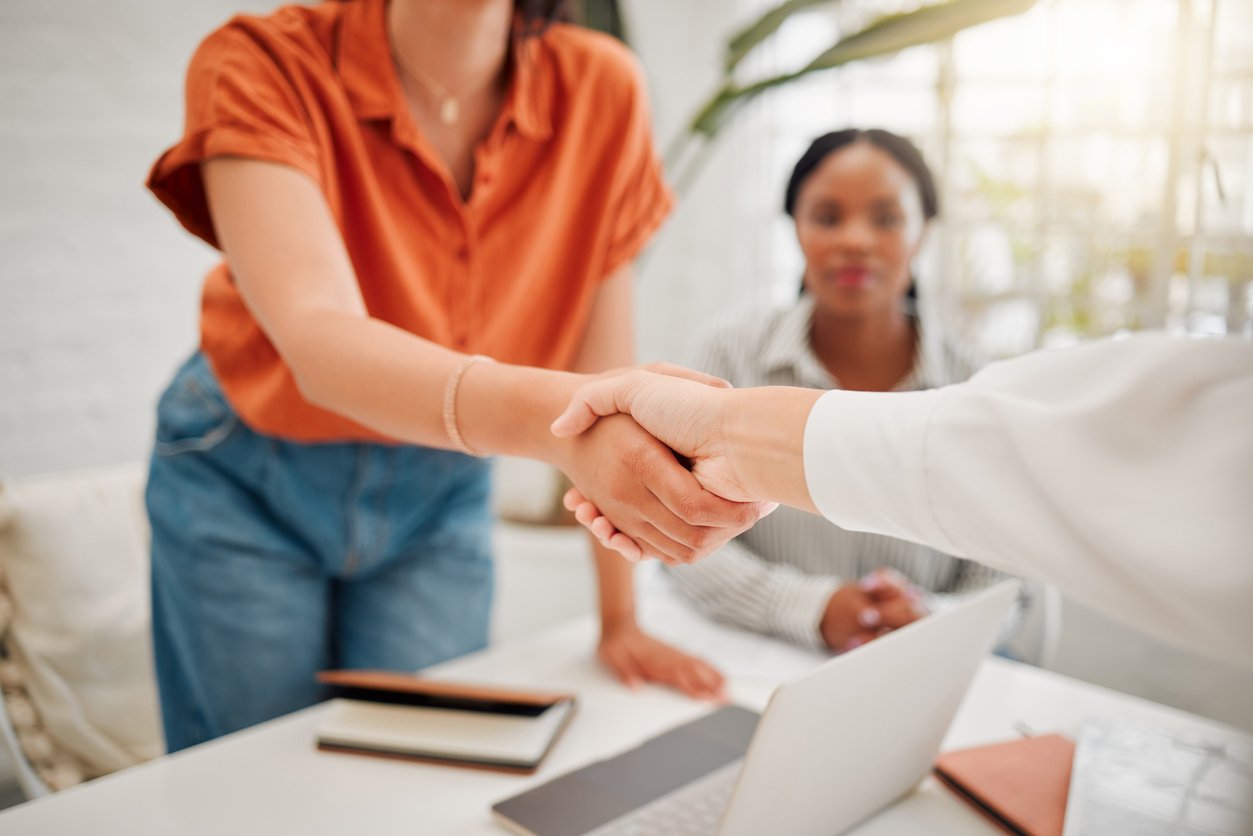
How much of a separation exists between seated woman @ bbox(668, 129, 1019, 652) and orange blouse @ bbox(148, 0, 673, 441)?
1.14 ft

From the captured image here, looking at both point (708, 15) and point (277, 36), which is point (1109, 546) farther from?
point (708, 15)

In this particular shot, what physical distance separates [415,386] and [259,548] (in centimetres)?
39

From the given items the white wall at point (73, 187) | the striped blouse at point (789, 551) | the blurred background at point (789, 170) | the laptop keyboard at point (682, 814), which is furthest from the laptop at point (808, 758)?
the white wall at point (73, 187)

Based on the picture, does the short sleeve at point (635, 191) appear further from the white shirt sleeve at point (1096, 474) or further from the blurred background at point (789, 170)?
the white shirt sleeve at point (1096, 474)

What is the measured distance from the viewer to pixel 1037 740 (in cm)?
92

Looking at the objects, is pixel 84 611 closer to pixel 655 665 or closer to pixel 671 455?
pixel 655 665

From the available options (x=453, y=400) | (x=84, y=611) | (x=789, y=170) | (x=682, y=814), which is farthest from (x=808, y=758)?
(x=789, y=170)

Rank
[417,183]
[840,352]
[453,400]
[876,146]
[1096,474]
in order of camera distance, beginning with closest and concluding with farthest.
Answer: [1096,474], [453,400], [417,183], [876,146], [840,352]

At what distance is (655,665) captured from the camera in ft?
3.62

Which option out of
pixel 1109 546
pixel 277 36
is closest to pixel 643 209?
pixel 277 36

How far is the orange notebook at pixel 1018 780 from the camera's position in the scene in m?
0.79

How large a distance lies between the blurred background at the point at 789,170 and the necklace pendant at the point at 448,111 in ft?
0.78

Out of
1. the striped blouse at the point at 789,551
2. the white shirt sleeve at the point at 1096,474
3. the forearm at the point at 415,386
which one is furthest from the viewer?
the striped blouse at the point at 789,551

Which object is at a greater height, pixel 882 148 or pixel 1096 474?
pixel 882 148
